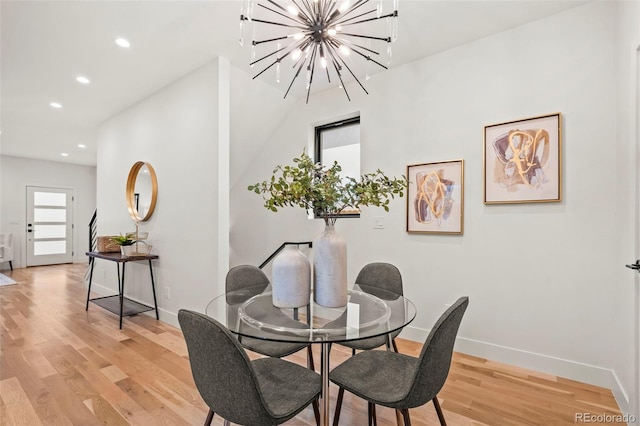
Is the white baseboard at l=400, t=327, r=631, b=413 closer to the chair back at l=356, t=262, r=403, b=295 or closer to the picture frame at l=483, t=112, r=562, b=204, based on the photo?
the chair back at l=356, t=262, r=403, b=295

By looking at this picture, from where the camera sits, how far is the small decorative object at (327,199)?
1.46 metres

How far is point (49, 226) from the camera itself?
293 inches

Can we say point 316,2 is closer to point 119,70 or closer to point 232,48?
point 232,48

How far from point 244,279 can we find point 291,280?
2.44 ft

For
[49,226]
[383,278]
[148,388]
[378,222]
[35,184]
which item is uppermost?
[35,184]

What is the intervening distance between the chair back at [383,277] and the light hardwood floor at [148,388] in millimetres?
749

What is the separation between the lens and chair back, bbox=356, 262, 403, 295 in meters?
2.06

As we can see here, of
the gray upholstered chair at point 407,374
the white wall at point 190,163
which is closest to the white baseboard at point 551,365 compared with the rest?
the gray upholstered chair at point 407,374

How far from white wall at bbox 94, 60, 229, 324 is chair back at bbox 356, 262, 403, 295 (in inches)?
58.9

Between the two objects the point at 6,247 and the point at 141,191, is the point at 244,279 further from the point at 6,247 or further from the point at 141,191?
the point at 6,247

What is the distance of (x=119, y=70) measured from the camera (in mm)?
3146

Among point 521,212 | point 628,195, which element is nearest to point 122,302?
point 521,212

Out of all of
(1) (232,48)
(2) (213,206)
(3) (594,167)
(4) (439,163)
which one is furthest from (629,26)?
(2) (213,206)

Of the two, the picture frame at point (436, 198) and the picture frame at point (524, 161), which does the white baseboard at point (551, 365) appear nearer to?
the picture frame at point (436, 198)
